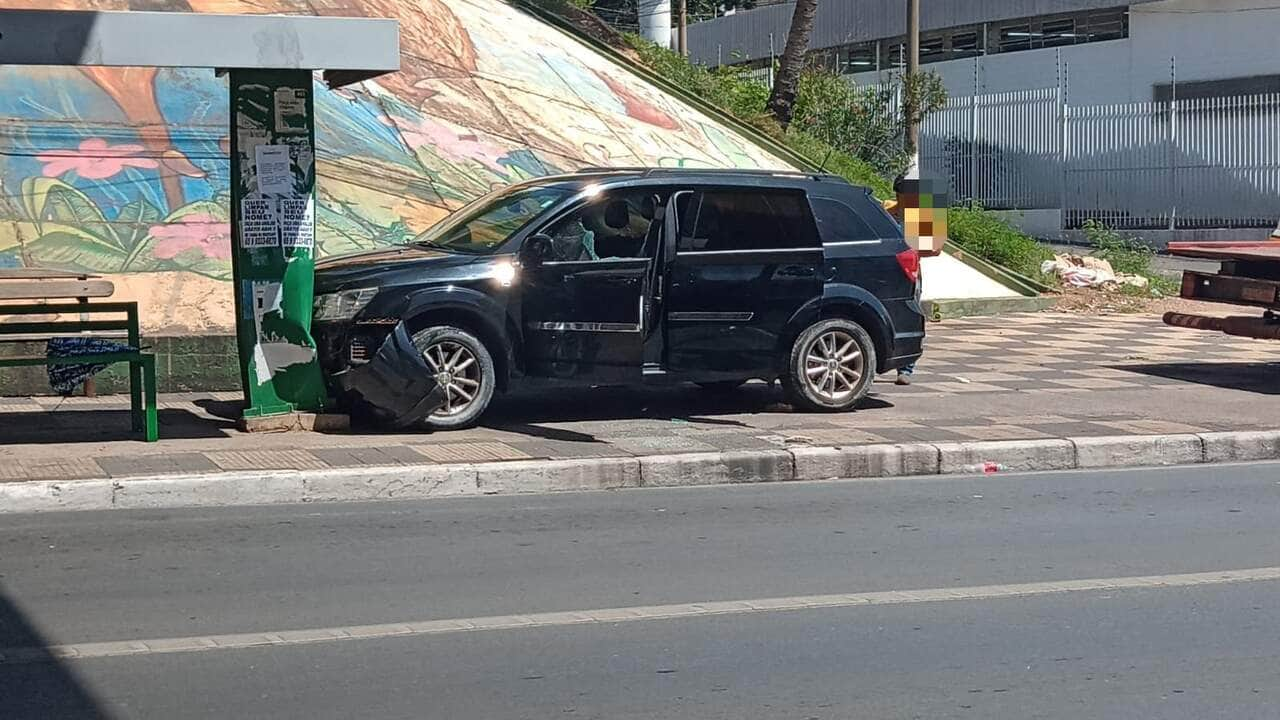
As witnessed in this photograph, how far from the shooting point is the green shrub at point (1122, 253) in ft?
77.6

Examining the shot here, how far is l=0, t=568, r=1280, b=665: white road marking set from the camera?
5.87 metres

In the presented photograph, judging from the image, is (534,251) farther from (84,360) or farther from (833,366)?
(84,360)

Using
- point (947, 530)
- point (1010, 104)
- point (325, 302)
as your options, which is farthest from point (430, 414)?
point (1010, 104)

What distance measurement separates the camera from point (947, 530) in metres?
8.41

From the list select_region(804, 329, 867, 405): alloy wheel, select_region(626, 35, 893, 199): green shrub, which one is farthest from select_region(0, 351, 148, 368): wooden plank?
select_region(626, 35, 893, 199): green shrub

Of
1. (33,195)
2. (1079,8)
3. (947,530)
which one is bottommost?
(947,530)

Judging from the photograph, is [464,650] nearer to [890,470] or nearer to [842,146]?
[890,470]

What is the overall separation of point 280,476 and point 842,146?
680 inches

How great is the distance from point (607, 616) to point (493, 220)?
217 inches

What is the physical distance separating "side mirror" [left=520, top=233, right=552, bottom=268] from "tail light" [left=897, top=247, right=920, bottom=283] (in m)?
A: 2.95

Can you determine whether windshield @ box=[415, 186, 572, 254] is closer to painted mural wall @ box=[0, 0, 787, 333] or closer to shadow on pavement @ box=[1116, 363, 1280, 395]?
painted mural wall @ box=[0, 0, 787, 333]

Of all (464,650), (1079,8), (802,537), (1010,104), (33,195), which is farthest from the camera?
(1079,8)

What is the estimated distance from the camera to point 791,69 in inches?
979

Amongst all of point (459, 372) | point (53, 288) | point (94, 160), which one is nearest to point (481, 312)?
point (459, 372)
